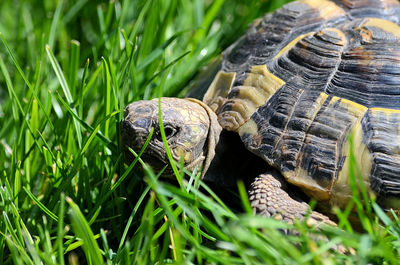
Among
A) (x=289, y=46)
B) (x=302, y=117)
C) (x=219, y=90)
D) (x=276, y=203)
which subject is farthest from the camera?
(x=219, y=90)

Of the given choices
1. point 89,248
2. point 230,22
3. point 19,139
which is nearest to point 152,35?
point 230,22

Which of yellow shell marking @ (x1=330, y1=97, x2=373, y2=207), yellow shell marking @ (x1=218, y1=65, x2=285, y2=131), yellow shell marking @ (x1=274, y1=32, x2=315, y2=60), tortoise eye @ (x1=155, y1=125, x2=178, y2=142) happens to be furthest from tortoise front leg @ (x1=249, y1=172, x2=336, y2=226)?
yellow shell marking @ (x1=274, y1=32, x2=315, y2=60)

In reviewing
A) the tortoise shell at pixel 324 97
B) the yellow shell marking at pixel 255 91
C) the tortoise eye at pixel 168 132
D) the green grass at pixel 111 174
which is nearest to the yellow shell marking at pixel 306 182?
the tortoise shell at pixel 324 97

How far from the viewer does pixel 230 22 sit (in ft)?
13.5

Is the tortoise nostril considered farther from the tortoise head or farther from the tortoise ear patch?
the tortoise ear patch

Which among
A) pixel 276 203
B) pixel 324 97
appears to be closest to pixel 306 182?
pixel 276 203

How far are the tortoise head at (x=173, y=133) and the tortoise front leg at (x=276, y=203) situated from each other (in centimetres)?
34

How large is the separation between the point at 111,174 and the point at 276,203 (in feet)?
2.67

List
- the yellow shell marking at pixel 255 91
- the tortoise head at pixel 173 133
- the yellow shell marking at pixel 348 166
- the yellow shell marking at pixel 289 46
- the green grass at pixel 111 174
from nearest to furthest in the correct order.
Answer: the green grass at pixel 111 174 → the yellow shell marking at pixel 348 166 → the tortoise head at pixel 173 133 → the yellow shell marking at pixel 255 91 → the yellow shell marking at pixel 289 46

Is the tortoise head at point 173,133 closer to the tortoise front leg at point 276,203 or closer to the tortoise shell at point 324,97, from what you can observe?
the tortoise shell at point 324,97

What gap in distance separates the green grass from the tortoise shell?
14 cm

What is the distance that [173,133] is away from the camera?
90.6 inches

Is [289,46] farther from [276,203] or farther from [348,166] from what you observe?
[276,203]

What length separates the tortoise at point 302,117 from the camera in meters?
2.15
